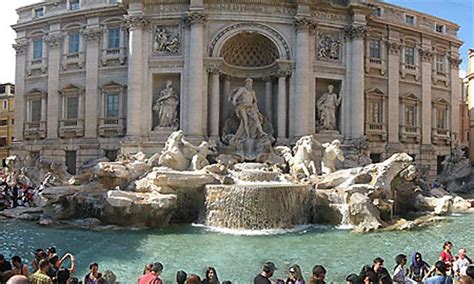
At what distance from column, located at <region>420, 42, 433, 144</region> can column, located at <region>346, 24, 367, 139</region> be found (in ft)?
21.4

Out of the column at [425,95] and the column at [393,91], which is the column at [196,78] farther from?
the column at [425,95]

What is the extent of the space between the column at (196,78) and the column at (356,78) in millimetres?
8133

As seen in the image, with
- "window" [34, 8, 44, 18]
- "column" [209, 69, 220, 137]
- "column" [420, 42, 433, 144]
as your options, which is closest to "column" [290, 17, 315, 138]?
"column" [209, 69, 220, 137]

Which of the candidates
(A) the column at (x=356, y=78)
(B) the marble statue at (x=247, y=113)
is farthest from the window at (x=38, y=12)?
(A) the column at (x=356, y=78)

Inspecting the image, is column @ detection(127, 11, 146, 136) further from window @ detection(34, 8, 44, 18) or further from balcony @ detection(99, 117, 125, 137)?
window @ detection(34, 8, 44, 18)

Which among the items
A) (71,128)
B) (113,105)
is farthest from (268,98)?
(71,128)

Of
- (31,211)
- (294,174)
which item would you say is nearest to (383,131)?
(294,174)

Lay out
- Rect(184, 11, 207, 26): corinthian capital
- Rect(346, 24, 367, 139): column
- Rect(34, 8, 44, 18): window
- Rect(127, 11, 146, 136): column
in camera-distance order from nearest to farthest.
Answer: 1. Rect(184, 11, 207, 26): corinthian capital
2. Rect(127, 11, 146, 136): column
3. Rect(346, 24, 367, 139): column
4. Rect(34, 8, 44, 18): window

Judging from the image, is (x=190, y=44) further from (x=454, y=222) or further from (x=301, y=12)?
(x=454, y=222)

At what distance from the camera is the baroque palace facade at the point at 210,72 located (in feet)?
78.9

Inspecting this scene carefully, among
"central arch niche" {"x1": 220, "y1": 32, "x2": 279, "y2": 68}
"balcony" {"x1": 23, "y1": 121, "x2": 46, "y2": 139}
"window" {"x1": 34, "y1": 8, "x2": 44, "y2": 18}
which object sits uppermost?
"window" {"x1": 34, "y1": 8, "x2": 44, "y2": 18}

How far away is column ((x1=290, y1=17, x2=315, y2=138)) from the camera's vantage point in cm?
2417

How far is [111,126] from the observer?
1007 inches

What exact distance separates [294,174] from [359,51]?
944 centimetres
